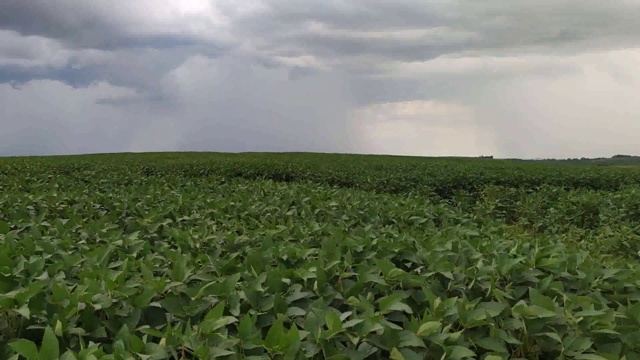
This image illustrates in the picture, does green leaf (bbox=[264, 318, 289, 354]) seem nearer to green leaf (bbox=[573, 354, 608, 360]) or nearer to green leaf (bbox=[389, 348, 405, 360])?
green leaf (bbox=[389, 348, 405, 360])

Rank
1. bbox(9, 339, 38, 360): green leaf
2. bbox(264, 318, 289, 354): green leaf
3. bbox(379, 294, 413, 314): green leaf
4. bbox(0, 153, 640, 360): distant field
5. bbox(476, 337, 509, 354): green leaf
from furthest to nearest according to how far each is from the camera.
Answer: bbox(379, 294, 413, 314): green leaf
bbox(476, 337, 509, 354): green leaf
bbox(0, 153, 640, 360): distant field
bbox(264, 318, 289, 354): green leaf
bbox(9, 339, 38, 360): green leaf

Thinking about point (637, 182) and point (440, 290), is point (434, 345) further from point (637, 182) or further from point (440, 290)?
point (637, 182)

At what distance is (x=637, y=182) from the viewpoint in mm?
21078

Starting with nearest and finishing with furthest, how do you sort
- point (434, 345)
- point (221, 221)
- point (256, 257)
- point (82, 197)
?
point (434, 345) → point (256, 257) → point (221, 221) → point (82, 197)

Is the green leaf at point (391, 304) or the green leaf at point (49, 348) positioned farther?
the green leaf at point (391, 304)

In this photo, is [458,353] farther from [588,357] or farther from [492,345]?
[588,357]

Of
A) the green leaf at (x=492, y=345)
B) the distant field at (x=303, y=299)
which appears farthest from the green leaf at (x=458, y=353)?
the green leaf at (x=492, y=345)

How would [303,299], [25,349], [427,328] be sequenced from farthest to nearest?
[303,299] < [427,328] < [25,349]

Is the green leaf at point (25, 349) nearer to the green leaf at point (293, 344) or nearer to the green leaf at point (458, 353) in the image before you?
the green leaf at point (293, 344)

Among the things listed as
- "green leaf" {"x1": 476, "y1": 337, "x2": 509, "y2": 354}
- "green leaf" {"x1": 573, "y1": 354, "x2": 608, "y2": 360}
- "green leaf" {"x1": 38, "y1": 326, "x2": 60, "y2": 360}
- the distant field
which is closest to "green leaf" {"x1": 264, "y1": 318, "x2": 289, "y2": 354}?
the distant field

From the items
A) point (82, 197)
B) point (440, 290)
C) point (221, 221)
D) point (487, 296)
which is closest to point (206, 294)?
point (440, 290)

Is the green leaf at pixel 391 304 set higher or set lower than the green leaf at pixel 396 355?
higher

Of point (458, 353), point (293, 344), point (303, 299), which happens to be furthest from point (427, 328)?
point (303, 299)

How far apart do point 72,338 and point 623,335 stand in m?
2.36
